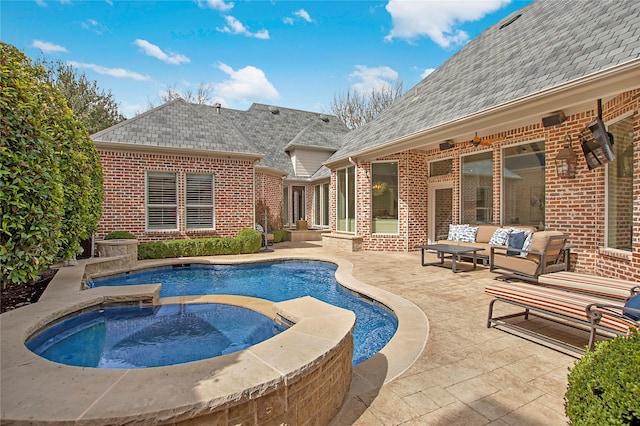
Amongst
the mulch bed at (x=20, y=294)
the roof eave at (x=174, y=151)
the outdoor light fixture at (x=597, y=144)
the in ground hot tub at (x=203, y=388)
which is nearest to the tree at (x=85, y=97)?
the roof eave at (x=174, y=151)

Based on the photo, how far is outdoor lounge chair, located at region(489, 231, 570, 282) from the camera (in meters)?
5.86

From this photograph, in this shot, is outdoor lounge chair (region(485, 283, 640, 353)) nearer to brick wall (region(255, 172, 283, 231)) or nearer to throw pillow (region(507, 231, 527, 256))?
throw pillow (region(507, 231, 527, 256))

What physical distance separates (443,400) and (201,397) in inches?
74.4

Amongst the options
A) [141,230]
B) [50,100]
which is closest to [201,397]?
[50,100]

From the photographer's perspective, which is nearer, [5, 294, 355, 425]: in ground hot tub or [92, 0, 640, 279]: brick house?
[5, 294, 355, 425]: in ground hot tub

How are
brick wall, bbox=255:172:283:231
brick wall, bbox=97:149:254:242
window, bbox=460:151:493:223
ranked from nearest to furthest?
window, bbox=460:151:493:223
brick wall, bbox=97:149:254:242
brick wall, bbox=255:172:283:231

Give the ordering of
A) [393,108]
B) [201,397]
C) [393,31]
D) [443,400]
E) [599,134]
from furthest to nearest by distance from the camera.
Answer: [393,31]
[393,108]
[599,134]
[443,400]
[201,397]

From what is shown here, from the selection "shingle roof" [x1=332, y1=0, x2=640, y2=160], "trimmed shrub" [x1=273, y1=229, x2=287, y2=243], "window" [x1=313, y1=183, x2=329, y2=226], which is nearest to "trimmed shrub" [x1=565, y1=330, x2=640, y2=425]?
"shingle roof" [x1=332, y1=0, x2=640, y2=160]

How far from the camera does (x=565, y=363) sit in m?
3.09

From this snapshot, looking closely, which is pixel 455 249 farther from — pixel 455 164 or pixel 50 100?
pixel 50 100

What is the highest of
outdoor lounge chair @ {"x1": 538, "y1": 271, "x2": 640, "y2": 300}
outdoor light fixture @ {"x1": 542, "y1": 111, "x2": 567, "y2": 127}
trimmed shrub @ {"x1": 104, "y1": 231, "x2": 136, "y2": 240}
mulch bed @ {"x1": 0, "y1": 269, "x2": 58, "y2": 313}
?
outdoor light fixture @ {"x1": 542, "y1": 111, "x2": 567, "y2": 127}

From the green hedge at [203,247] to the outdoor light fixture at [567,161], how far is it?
8510 millimetres

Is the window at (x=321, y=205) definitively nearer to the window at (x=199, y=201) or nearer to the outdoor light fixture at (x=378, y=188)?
the outdoor light fixture at (x=378, y=188)

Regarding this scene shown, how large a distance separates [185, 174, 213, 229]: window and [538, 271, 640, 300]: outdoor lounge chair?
9460 mm
